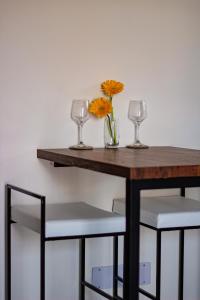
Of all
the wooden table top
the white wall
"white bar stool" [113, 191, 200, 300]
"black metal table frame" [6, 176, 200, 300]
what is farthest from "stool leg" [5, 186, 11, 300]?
"black metal table frame" [6, 176, 200, 300]

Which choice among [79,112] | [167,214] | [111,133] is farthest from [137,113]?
[167,214]

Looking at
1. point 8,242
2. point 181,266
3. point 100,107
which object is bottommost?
point 181,266

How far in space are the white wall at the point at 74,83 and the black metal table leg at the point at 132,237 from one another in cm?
90

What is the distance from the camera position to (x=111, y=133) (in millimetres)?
2730

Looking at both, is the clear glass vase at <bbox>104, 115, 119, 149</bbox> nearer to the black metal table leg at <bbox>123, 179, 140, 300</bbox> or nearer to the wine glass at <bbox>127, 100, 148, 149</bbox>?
the wine glass at <bbox>127, 100, 148, 149</bbox>

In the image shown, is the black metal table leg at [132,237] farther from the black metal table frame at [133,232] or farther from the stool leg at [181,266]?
the stool leg at [181,266]

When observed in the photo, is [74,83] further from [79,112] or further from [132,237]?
[132,237]

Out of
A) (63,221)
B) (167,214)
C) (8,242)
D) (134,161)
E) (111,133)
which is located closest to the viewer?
(134,161)

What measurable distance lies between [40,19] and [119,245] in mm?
1159

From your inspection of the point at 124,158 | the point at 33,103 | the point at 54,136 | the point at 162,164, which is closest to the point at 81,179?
the point at 54,136

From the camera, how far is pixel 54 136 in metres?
2.74

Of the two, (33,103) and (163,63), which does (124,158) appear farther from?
(163,63)

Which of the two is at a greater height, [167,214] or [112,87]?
[112,87]

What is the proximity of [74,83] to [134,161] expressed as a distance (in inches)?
31.1
